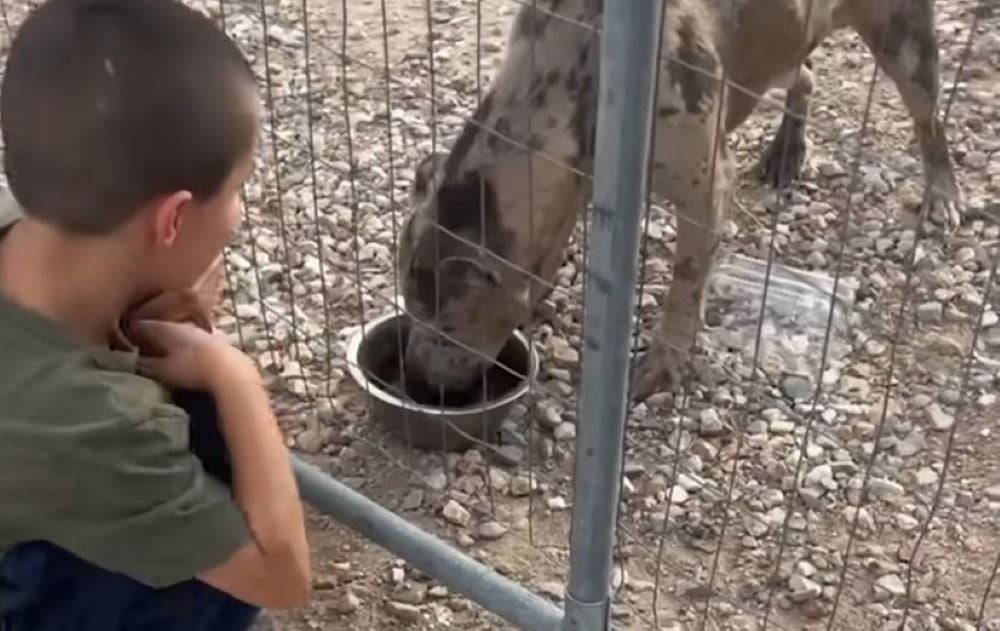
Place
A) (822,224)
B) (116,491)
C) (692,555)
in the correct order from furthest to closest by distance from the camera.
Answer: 1. (822,224)
2. (692,555)
3. (116,491)

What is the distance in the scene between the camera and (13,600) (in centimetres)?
195

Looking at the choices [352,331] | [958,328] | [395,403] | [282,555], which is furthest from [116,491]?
[958,328]

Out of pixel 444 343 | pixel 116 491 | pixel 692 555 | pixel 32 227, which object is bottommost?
pixel 692 555

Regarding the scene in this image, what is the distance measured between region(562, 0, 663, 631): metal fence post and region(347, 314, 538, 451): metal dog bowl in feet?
2.57

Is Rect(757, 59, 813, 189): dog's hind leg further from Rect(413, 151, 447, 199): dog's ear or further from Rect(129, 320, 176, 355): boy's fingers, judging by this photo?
Rect(129, 320, 176, 355): boy's fingers

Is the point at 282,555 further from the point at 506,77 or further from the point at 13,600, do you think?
the point at 506,77

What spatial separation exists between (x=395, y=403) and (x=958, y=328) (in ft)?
4.37

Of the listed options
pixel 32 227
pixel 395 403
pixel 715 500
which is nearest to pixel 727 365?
pixel 715 500

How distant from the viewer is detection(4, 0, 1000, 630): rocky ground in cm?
295

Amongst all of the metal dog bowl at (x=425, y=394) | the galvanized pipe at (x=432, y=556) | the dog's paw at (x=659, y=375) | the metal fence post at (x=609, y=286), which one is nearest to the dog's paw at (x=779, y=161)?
the dog's paw at (x=659, y=375)

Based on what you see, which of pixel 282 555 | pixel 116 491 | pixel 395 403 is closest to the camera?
pixel 116 491

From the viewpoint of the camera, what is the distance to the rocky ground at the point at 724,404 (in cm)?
295

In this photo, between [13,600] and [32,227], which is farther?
[13,600]

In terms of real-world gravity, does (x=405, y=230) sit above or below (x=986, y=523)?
above
